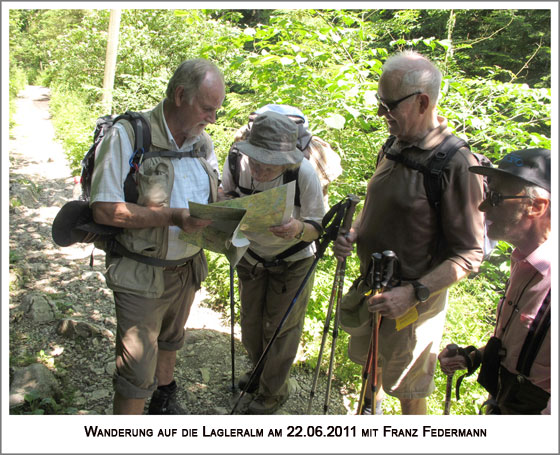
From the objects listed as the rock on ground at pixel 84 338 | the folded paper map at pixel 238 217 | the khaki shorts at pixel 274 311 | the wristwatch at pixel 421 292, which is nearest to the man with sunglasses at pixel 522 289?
the wristwatch at pixel 421 292

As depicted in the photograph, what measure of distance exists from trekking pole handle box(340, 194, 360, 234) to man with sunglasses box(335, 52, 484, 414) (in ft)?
0.15

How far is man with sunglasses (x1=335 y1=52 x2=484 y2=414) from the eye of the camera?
2156 mm

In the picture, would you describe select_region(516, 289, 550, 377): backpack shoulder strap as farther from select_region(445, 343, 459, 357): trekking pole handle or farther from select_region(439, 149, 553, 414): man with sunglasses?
select_region(445, 343, 459, 357): trekking pole handle

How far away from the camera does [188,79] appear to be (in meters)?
2.32

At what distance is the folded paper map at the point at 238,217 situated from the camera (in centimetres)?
216

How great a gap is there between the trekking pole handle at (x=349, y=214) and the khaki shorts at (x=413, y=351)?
2.05ft

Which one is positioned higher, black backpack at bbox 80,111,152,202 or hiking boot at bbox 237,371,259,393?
black backpack at bbox 80,111,152,202

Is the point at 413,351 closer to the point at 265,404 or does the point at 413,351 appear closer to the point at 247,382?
the point at 265,404

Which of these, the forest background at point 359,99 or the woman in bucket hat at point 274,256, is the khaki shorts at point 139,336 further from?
the forest background at point 359,99

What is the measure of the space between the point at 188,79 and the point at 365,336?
1988 mm

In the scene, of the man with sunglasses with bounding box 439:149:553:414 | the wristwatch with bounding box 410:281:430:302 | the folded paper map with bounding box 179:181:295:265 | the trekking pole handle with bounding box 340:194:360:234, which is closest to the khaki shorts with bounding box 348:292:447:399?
the wristwatch with bounding box 410:281:430:302

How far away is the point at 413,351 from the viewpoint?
2.46m

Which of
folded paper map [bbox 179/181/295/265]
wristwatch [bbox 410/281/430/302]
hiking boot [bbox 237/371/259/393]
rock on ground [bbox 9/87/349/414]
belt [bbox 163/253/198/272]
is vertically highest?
folded paper map [bbox 179/181/295/265]

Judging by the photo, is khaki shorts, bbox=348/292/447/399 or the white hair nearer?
the white hair
